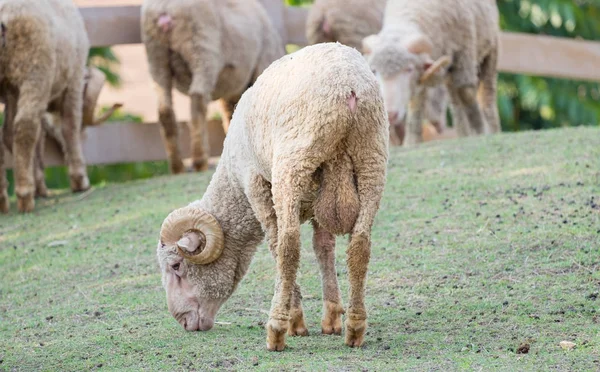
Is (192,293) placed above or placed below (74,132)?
above

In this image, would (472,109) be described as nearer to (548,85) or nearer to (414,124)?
(414,124)

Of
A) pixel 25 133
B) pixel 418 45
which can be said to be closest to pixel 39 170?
pixel 25 133

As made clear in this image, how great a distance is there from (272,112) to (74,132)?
6109 millimetres

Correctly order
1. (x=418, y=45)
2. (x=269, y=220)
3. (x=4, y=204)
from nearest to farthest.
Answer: (x=269, y=220), (x=4, y=204), (x=418, y=45)

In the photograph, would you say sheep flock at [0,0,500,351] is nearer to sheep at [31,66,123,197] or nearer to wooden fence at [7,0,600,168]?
sheep at [31,66,123,197]

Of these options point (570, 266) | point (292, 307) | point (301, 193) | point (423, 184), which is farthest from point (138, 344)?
point (423, 184)

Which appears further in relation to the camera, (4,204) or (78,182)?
(78,182)

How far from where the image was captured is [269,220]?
606 cm

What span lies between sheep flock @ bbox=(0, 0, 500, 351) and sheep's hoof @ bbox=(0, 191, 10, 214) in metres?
0.01

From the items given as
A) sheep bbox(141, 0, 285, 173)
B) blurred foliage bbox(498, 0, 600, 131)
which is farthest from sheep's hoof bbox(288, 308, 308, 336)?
blurred foliage bbox(498, 0, 600, 131)

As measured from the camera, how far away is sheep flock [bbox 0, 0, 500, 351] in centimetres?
562

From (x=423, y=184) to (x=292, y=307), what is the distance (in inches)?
131

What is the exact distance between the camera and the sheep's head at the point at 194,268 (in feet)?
21.3

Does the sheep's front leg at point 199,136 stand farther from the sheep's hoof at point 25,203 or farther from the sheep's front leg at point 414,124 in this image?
the sheep's front leg at point 414,124
